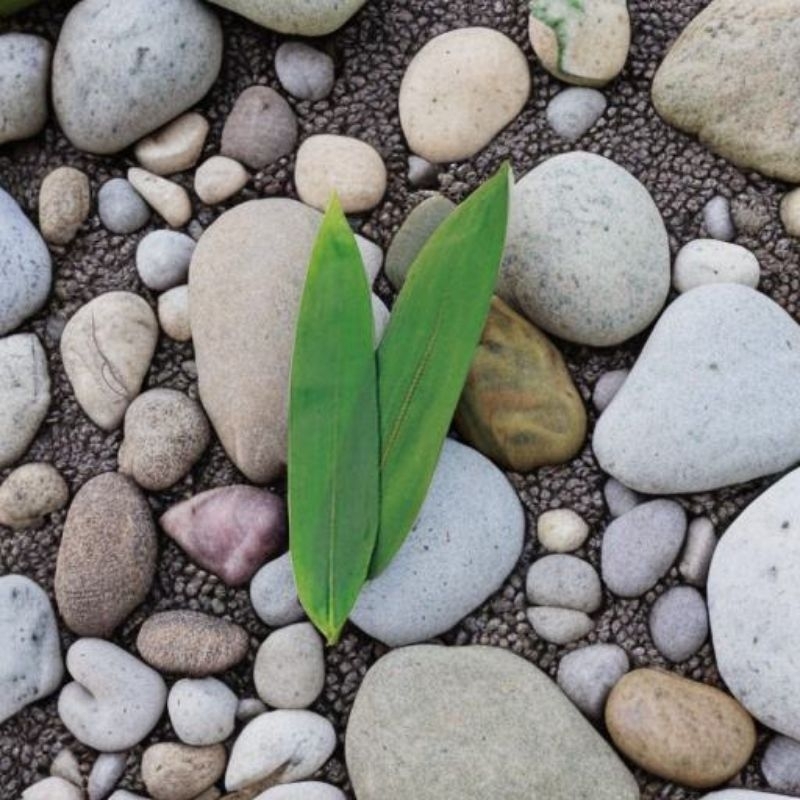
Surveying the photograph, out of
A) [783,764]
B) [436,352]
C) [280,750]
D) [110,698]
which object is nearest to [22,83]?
[436,352]

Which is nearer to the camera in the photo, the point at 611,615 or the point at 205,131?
the point at 611,615

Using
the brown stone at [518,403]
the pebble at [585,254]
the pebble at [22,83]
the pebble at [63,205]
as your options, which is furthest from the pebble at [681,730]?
the pebble at [22,83]

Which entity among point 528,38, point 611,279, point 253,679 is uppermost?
point 528,38

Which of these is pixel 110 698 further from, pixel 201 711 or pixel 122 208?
pixel 122 208

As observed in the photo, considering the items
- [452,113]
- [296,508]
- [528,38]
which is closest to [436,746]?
[296,508]

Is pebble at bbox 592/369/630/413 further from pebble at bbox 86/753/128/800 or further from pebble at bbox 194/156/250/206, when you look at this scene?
pebble at bbox 86/753/128/800

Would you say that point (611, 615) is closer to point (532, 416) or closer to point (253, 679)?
point (532, 416)

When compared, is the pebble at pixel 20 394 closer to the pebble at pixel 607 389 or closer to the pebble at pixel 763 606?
the pebble at pixel 607 389
